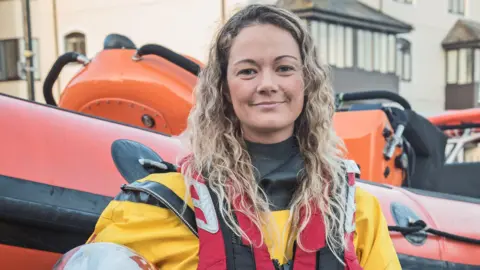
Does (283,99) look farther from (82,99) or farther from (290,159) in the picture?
(82,99)

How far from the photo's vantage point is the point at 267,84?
1.35 meters

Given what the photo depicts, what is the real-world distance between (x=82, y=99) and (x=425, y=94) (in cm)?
1435

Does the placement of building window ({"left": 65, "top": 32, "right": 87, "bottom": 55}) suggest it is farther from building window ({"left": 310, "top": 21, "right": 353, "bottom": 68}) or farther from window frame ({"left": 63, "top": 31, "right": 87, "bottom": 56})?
building window ({"left": 310, "top": 21, "right": 353, "bottom": 68})

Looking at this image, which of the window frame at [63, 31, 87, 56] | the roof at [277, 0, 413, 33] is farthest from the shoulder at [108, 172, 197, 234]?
the window frame at [63, 31, 87, 56]

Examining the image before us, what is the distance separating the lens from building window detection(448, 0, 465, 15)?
16763 millimetres

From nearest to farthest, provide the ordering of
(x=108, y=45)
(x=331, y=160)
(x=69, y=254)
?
(x=69, y=254) < (x=331, y=160) < (x=108, y=45)

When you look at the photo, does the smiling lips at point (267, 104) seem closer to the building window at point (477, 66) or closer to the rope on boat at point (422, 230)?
the rope on boat at point (422, 230)

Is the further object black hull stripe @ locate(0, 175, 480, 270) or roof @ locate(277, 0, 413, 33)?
roof @ locate(277, 0, 413, 33)

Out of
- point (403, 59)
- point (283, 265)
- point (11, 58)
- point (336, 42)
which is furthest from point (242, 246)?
point (403, 59)

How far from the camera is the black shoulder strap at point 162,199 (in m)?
1.33

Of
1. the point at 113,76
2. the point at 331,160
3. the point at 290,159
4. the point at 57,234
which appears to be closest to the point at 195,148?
the point at 290,159

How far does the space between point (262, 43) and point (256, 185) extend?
0.31m

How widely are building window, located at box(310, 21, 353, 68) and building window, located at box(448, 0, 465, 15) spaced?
4.16 meters

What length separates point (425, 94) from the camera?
1641cm
